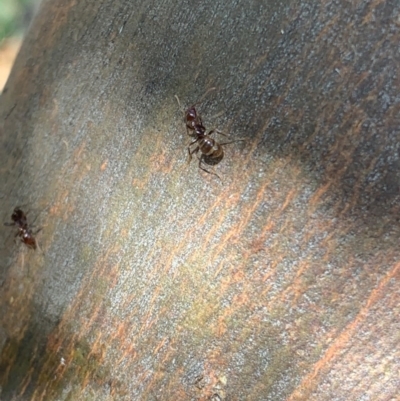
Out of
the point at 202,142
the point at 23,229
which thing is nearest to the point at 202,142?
the point at 202,142

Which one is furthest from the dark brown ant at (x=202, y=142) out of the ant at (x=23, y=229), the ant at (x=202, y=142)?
the ant at (x=23, y=229)

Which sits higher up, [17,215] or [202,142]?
[202,142]

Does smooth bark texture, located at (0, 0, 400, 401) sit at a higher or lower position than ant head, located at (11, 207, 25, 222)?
higher

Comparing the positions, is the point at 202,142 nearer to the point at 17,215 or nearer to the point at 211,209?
the point at 211,209

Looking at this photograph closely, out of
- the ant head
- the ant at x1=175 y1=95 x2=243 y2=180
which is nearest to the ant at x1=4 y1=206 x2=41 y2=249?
the ant head

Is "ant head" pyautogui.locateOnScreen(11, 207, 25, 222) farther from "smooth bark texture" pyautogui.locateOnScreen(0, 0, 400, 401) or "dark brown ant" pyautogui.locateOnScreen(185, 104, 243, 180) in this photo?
"dark brown ant" pyautogui.locateOnScreen(185, 104, 243, 180)
